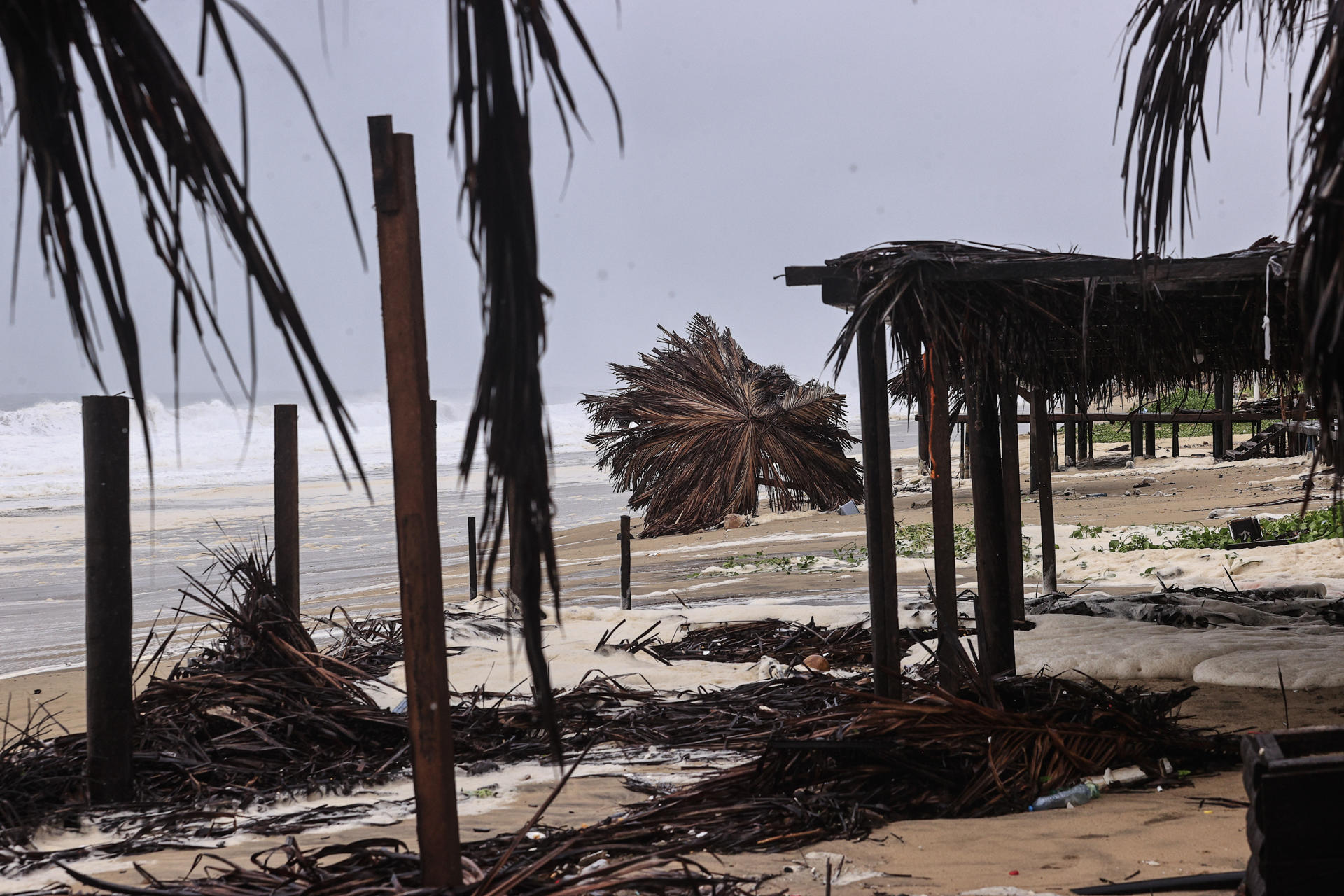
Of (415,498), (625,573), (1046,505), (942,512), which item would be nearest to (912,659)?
(942,512)

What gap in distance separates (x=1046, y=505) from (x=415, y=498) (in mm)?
7246

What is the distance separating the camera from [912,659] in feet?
20.6

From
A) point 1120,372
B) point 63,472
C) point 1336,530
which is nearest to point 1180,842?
point 1120,372

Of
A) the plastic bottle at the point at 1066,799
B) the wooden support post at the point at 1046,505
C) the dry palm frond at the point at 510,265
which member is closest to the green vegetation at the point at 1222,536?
the wooden support post at the point at 1046,505

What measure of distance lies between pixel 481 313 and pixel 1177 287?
4398 mm

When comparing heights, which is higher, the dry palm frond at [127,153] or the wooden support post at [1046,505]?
the dry palm frond at [127,153]

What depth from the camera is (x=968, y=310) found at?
4793mm

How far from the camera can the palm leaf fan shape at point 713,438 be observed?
54.1 ft

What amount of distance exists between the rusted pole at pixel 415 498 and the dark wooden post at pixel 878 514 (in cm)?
281

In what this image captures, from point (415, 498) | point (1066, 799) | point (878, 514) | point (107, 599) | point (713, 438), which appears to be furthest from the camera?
point (713, 438)

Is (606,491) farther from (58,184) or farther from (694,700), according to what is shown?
(58,184)

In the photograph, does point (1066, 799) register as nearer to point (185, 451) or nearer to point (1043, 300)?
point (1043, 300)

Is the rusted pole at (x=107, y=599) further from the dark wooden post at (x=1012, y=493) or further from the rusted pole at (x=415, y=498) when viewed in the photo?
the dark wooden post at (x=1012, y=493)

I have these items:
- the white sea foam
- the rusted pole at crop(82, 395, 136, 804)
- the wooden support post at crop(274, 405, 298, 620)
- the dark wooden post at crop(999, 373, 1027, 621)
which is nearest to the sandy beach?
the rusted pole at crop(82, 395, 136, 804)
